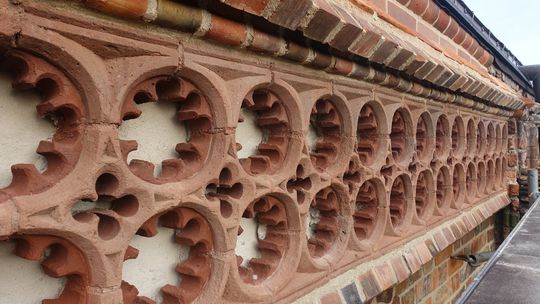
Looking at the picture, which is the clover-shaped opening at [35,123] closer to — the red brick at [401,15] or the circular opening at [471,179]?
the red brick at [401,15]

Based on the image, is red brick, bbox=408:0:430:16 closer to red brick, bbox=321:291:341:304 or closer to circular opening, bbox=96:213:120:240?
red brick, bbox=321:291:341:304

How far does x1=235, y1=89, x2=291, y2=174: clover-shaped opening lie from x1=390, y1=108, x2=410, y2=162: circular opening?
1.02m

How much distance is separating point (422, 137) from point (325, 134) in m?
1.03

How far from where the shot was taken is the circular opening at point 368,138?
1920mm

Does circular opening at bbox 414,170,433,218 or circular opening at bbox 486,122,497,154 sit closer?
circular opening at bbox 414,170,433,218

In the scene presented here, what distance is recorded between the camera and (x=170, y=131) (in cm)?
114

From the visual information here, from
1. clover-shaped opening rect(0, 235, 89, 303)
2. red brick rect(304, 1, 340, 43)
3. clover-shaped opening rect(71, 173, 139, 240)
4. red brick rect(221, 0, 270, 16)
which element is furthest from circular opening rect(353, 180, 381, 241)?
clover-shaped opening rect(0, 235, 89, 303)

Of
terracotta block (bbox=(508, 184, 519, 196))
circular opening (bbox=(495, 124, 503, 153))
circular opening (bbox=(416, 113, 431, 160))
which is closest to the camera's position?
circular opening (bbox=(416, 113, 431, 160))

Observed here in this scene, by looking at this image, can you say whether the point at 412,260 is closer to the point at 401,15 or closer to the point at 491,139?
the point at 401,15

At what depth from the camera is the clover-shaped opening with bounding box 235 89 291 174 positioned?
135 centimetres

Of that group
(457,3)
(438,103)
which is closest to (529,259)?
(438,103)

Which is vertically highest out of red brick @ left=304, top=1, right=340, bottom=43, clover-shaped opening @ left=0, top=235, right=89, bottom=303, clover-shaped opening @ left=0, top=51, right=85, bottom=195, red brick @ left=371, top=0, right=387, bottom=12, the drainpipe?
the drainpipe

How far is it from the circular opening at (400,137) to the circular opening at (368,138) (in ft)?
1.01

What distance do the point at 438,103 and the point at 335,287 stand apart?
1.46m
